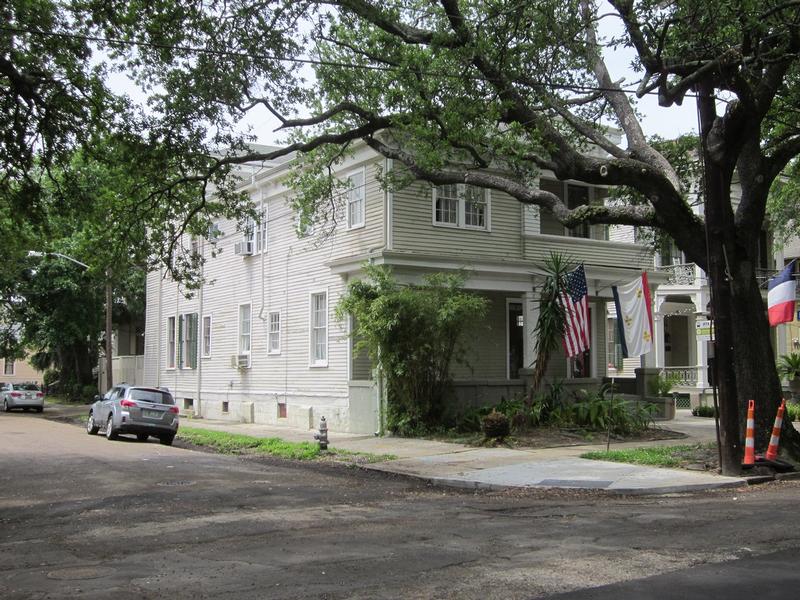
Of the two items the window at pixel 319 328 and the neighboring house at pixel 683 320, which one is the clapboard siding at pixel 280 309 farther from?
the neighboring house at pixel 683 320

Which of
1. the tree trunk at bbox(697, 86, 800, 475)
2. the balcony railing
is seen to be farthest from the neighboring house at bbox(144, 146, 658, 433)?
the tree trunk at bbox(697, 86, 800, 475)

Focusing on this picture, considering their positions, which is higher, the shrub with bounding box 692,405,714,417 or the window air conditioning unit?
the window air conditioning unit

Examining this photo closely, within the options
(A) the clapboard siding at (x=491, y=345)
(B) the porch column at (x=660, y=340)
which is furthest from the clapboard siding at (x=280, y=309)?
(B) the porch column at (x=660, y=340)

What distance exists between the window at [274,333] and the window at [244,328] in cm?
185

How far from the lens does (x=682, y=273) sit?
3259 cm

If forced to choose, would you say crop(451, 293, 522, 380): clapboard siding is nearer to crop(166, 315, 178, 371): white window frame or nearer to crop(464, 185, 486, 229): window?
crop(464, 185, 486, 229): window

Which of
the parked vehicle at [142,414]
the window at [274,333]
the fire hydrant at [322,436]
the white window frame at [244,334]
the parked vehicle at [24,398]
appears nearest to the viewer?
the fire hydrant at [322,436]

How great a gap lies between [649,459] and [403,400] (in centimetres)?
668

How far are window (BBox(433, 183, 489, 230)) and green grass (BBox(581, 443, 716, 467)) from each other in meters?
8.36

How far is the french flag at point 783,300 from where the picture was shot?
14266 mm

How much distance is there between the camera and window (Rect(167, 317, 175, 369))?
32.2 m

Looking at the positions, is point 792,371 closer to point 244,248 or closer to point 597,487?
point 597,487

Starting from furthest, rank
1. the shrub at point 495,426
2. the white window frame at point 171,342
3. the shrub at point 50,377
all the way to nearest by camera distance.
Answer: the shrub at point 50,377
the white window frame at point 171,342
the shrub at point 495,426

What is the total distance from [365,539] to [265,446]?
35.5 ft
